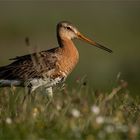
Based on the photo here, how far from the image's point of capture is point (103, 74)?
2945 centimetres

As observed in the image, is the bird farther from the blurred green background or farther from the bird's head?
the blurred green background

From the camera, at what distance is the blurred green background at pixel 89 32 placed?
2966 centimetres

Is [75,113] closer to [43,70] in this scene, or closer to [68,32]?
[43,70]

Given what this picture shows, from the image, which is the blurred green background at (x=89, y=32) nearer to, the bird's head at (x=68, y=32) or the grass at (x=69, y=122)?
the bird's head at (x=68, y=32)

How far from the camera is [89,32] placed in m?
41.8

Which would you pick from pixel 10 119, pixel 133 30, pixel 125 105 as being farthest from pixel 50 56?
pixel 133 30

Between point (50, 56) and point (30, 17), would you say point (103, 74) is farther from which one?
point (30, 17)

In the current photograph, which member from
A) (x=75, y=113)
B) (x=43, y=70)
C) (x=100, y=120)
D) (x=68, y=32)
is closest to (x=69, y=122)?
(x=75, y=113)

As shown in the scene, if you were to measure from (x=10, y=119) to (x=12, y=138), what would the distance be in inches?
31.0

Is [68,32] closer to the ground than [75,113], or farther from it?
farther from it

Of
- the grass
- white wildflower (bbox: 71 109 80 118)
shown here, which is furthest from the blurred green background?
white wildflower (bbox: 71 109 80 118)

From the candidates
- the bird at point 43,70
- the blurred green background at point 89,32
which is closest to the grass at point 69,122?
the bird at point 43,70

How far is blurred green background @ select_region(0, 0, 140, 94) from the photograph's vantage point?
97.3 feet

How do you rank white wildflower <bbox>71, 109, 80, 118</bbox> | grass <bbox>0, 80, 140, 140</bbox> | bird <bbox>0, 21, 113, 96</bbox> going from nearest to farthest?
grass <bbox>0, 80, 140, 140</bbox> < white wildflower <bbox>71, 109, 80, 118</bbox> < bird <bbox>0, 21, 113, 96</bbox>
